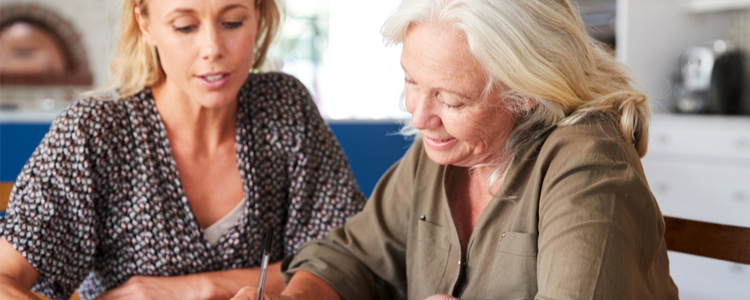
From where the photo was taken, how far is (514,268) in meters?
0.92

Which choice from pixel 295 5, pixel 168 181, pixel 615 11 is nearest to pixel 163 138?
pixel 168 181

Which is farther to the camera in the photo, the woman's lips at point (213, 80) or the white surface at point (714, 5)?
the white surface at point (714, 5)

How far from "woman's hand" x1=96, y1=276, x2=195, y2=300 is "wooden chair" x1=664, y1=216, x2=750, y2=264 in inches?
35.9

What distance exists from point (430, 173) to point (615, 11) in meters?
3.27

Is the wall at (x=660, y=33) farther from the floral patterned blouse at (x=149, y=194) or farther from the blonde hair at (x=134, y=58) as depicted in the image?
the blonde hair at (x=134, y=58)

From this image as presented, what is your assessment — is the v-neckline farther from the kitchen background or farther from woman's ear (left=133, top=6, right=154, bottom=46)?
the kitchen background

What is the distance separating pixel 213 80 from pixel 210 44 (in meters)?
0.08

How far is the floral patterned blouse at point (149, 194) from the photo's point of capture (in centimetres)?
116

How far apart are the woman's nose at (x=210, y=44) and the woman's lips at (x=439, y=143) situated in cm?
49

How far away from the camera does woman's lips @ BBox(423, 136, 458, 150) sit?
3.25ft

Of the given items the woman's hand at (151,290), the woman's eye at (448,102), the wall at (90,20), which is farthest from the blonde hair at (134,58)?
the wall at (90,20)

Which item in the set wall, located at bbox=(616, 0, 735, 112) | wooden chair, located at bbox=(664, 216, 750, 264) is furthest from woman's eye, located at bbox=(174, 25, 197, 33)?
wall, located at bbox=(616, 0, 735, 112)

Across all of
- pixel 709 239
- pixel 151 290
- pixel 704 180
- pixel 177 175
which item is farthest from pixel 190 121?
pixel 704 180

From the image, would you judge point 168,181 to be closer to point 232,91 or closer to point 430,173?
point 232,91
